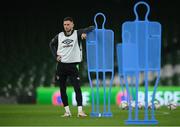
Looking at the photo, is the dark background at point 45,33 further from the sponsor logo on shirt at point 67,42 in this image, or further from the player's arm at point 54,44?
the sponsor logo on shirt at point 67,42

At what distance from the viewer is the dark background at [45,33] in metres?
18.5

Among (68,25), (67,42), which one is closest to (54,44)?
(67,42)

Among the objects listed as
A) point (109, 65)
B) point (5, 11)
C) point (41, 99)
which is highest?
point (5, 11)

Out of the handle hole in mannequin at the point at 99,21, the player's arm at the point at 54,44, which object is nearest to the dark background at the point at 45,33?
the handle hole in mannequin at the point at 99,21

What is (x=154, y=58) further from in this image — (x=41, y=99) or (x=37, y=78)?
(x=37, y=78)

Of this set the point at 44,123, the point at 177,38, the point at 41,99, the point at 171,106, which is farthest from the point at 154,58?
the point at 177,38

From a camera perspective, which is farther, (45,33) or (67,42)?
(45,33)

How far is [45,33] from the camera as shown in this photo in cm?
1873

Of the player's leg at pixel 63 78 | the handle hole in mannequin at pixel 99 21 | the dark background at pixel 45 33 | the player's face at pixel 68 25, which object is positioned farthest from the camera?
the handle hole in mannequin at pixel 99 21

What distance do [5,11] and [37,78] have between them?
7.50 feet

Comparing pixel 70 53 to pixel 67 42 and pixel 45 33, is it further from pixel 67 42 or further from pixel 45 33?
pixel 45 33

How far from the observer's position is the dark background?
1847 centimetres

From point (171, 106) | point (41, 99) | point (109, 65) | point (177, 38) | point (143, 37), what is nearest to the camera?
point (143, 37)

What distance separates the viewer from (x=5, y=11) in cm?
1905
